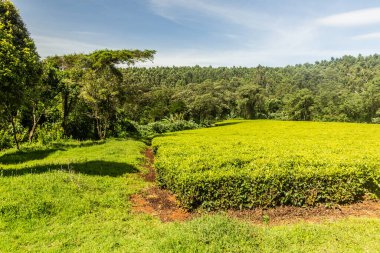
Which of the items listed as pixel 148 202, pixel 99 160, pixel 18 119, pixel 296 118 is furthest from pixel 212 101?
pixel 148 202

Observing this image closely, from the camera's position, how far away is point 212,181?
10.1 m

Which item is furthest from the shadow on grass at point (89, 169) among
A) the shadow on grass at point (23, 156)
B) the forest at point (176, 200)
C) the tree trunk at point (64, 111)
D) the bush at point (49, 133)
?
the tree trunk at point (64, 111)

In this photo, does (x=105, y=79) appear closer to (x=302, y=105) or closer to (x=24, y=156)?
(x=24, y=156)

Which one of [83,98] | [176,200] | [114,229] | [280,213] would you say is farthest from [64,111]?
[280,213]

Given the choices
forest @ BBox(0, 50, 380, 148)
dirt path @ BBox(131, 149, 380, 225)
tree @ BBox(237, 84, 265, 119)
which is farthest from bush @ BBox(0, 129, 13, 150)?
tree @ BBox(237, 84, 265, 119)

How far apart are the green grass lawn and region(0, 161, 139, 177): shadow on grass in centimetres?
142

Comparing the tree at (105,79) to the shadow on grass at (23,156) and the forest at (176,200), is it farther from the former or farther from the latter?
the forest at (176,200)

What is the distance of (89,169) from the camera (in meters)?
15.0

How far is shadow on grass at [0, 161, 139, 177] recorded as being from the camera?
44.5ft

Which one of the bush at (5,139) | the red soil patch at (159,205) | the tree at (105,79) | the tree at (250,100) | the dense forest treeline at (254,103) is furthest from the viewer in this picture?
the tree at (250,100)

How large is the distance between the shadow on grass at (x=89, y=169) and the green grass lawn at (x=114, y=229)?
1419 millimetres

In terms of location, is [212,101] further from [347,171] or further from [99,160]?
[347,171]

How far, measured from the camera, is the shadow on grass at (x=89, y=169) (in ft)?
44.5

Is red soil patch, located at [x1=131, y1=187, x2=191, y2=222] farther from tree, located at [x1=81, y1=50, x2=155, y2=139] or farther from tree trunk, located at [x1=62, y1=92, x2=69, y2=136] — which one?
tree trunk, located at [x1=62, y1=92, x2=69, y2=136]
